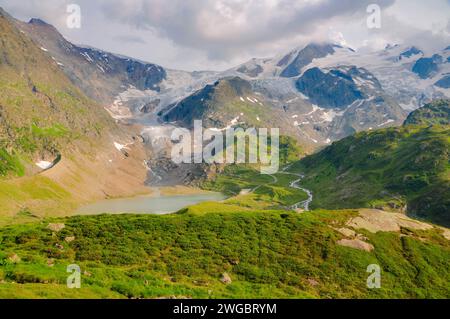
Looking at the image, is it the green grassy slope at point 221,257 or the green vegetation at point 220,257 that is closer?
the green grassy slope at point 221,257

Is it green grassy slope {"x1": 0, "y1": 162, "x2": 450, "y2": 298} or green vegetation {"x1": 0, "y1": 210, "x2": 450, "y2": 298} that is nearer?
green grassy slope {"x1": 0, "y1": 162, "x2": 450, "y2": 298}
